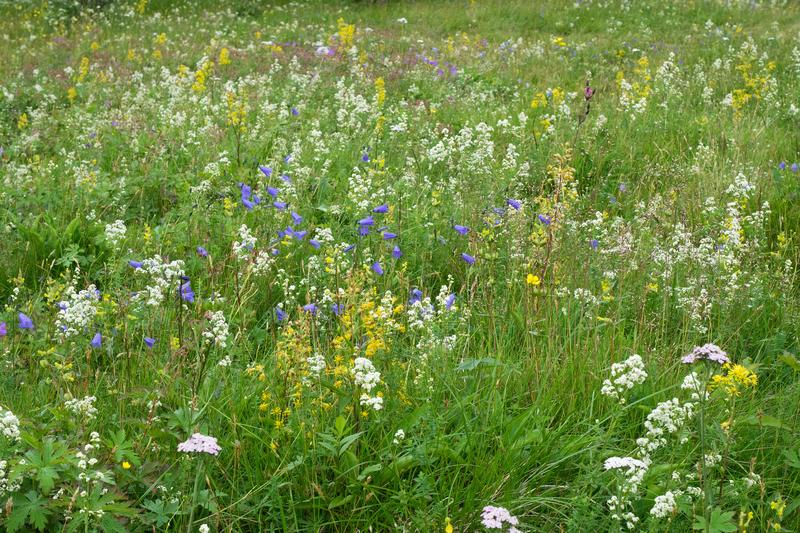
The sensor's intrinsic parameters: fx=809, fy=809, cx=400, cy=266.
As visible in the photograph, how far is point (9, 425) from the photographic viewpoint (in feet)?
7.93

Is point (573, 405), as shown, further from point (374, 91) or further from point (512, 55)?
point (512, 55)

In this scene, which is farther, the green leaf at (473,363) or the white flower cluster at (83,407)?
the green leaf at (473,363)

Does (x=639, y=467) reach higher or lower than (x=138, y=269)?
lower

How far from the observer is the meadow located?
2596 mm

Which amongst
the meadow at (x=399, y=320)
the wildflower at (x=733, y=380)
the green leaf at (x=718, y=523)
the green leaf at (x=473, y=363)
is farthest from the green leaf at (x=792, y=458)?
the green leaf at (x=473, y=363)


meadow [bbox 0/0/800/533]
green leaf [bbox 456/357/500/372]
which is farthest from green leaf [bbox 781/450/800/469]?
green leaf [bbox 456/357/500/372]

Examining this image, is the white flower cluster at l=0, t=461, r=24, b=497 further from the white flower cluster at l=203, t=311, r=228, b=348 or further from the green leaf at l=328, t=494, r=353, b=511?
the green leaf at l=328, t=494, r=353, b=511

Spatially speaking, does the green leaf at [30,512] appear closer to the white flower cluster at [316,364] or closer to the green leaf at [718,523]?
the white flower cluster at [316,364]

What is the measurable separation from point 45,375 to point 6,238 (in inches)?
60.1

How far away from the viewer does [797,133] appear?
6.73 metres

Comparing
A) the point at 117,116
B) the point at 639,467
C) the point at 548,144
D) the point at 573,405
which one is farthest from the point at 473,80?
the point at 639,467

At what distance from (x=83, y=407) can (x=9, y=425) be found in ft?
0.76

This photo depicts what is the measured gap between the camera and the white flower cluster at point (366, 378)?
2592 millimetres

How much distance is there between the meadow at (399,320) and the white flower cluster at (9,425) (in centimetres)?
1
